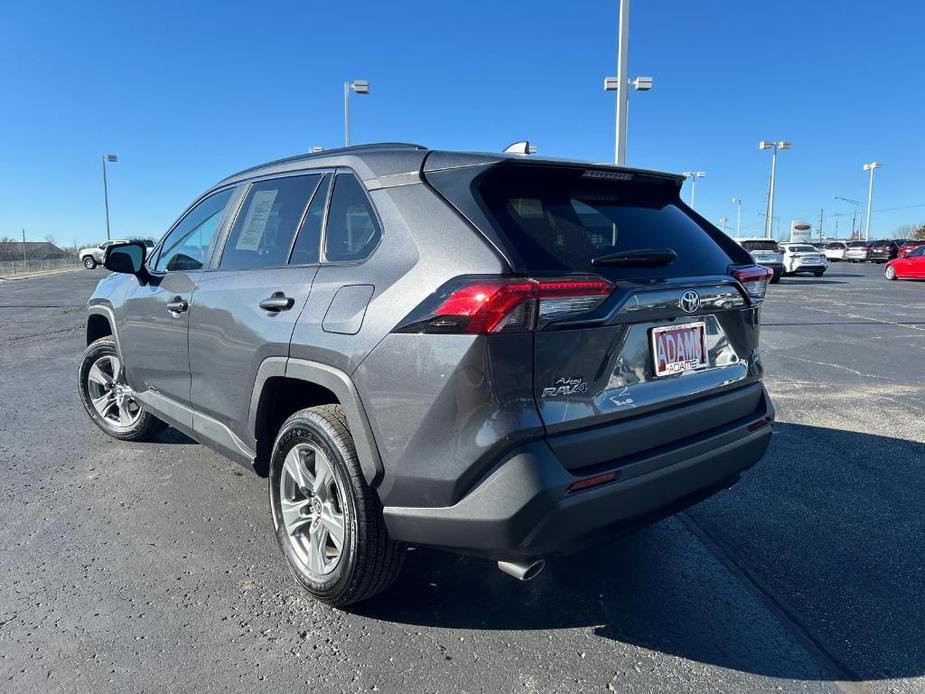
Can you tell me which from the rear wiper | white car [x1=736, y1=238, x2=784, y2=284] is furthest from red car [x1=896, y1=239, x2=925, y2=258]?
the rear wiper

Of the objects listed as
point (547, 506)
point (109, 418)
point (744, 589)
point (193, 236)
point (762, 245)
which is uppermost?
point (193, 236)

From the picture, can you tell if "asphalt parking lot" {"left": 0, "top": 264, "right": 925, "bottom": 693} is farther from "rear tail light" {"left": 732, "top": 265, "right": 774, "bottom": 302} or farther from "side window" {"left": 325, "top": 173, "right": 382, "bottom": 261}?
"side window" {"left": 325, "top": 173, "right": 382, "bottom": 261}

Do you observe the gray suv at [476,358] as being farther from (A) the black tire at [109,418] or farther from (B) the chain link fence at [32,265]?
(B) the chain link fence at [32,265]

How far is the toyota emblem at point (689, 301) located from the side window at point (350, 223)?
117cm

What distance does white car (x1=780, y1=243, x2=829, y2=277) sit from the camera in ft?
90.3

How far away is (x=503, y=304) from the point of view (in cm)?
202

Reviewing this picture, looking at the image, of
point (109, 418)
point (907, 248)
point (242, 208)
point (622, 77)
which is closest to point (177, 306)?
point (242, 208)

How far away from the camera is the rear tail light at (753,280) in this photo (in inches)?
109

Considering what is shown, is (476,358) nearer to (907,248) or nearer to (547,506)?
(547,506)

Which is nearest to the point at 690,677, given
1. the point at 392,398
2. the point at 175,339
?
the point at 392,398

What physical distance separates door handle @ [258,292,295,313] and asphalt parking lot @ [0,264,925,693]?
1.21 meters

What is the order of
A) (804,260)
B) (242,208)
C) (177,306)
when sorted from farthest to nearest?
(804,260) < (177,306) < (242,208)

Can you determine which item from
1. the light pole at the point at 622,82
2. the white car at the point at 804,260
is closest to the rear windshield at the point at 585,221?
the light pole at the point at 622,82

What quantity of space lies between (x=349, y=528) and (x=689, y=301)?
1541mm
